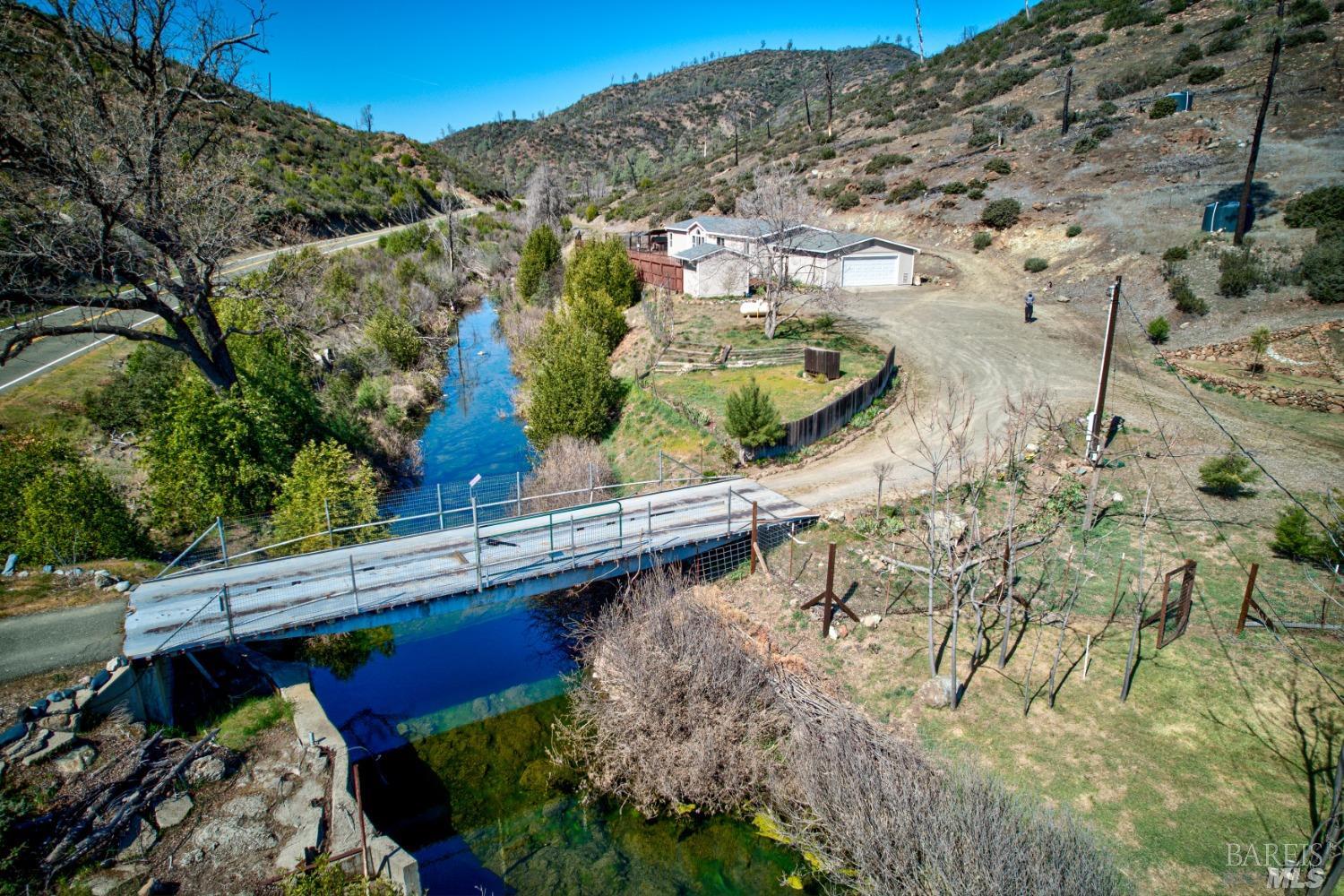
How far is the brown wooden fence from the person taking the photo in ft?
144

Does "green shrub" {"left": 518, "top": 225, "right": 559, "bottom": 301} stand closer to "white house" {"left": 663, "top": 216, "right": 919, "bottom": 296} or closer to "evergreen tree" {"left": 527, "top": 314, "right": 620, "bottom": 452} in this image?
"white house" {"left": 663, "top": 216, "right": 919, "bottom": 296}

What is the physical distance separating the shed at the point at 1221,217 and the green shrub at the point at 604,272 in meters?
29.8

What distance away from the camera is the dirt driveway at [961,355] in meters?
21.4

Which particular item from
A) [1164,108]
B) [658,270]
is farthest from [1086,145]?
[658,270]

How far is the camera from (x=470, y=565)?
15508 millimetres

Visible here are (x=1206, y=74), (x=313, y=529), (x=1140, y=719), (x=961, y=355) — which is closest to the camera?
(x=1140, y=719)

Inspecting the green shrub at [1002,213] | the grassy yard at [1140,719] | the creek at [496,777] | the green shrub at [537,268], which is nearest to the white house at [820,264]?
the green shrub at [1002,213]

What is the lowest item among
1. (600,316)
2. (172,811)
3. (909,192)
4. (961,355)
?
(172,811)

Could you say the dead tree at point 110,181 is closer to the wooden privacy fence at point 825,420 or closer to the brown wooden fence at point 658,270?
A: the wooden privacy fence at point 825,420

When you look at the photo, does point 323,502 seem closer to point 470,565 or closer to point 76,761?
point 470,565

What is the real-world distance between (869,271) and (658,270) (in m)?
12.8

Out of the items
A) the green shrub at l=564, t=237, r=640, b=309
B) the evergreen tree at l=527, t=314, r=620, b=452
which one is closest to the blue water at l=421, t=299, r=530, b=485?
the evergreen tree at l=527, t=314, r=620, b=452

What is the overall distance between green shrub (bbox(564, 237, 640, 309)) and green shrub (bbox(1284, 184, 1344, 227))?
3238 centimetres

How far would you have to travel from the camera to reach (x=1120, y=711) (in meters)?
12.6
